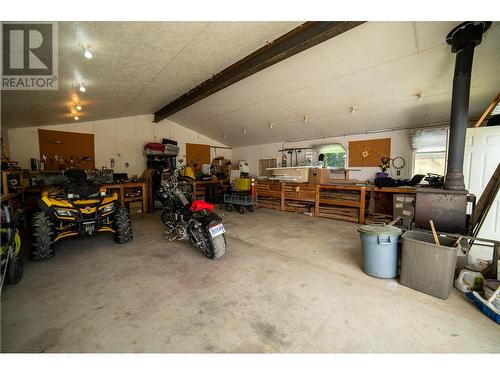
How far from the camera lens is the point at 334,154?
6273mm

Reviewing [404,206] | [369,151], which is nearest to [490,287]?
[404,206]

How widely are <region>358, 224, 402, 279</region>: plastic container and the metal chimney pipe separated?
1121 mm

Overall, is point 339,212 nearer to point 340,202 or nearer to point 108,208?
point 340,202

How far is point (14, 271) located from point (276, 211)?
523 centimetres

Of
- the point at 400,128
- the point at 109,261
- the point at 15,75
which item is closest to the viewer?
the point at 15,75

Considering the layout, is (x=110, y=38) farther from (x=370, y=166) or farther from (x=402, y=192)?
(x=370, y=166)

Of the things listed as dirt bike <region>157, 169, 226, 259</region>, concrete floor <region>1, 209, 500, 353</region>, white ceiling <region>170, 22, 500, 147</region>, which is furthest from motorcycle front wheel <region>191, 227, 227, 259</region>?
white ceiling <region>170, 22, 500, 147</region>

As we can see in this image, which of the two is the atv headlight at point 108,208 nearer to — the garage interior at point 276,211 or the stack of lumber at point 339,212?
the garage interior at point 276,211

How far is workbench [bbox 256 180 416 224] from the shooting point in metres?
4.62

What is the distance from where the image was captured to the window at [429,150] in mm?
4508

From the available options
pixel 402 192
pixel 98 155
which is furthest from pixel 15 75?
pixel 402 192

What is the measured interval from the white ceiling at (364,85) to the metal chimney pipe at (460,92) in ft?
0.96
